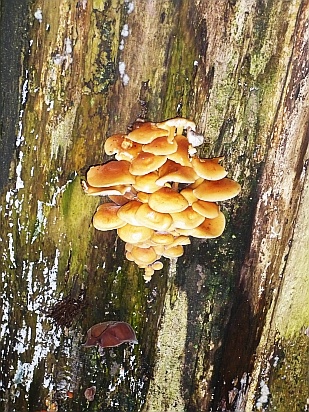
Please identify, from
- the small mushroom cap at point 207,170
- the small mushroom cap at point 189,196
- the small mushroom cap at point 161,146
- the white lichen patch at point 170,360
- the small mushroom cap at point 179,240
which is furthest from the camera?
the white lichen patch at point 170,360

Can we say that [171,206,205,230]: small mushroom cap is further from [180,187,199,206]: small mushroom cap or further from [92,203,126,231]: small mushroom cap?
[92,203,126,231]: small mushroom cap

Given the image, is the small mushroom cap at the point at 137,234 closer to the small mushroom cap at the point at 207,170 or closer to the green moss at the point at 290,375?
the small mushroom cap at the point at 207,170

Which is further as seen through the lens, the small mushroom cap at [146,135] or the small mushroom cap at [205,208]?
the small mushroom cap at [205,208]

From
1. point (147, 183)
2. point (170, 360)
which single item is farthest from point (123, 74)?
point (170, 360)

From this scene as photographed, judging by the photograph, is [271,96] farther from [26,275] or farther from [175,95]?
[26,275]

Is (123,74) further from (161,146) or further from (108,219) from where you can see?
(108,219)

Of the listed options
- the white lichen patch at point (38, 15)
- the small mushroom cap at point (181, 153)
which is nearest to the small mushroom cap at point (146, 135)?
the small mushroom cap at point (181, 153)
